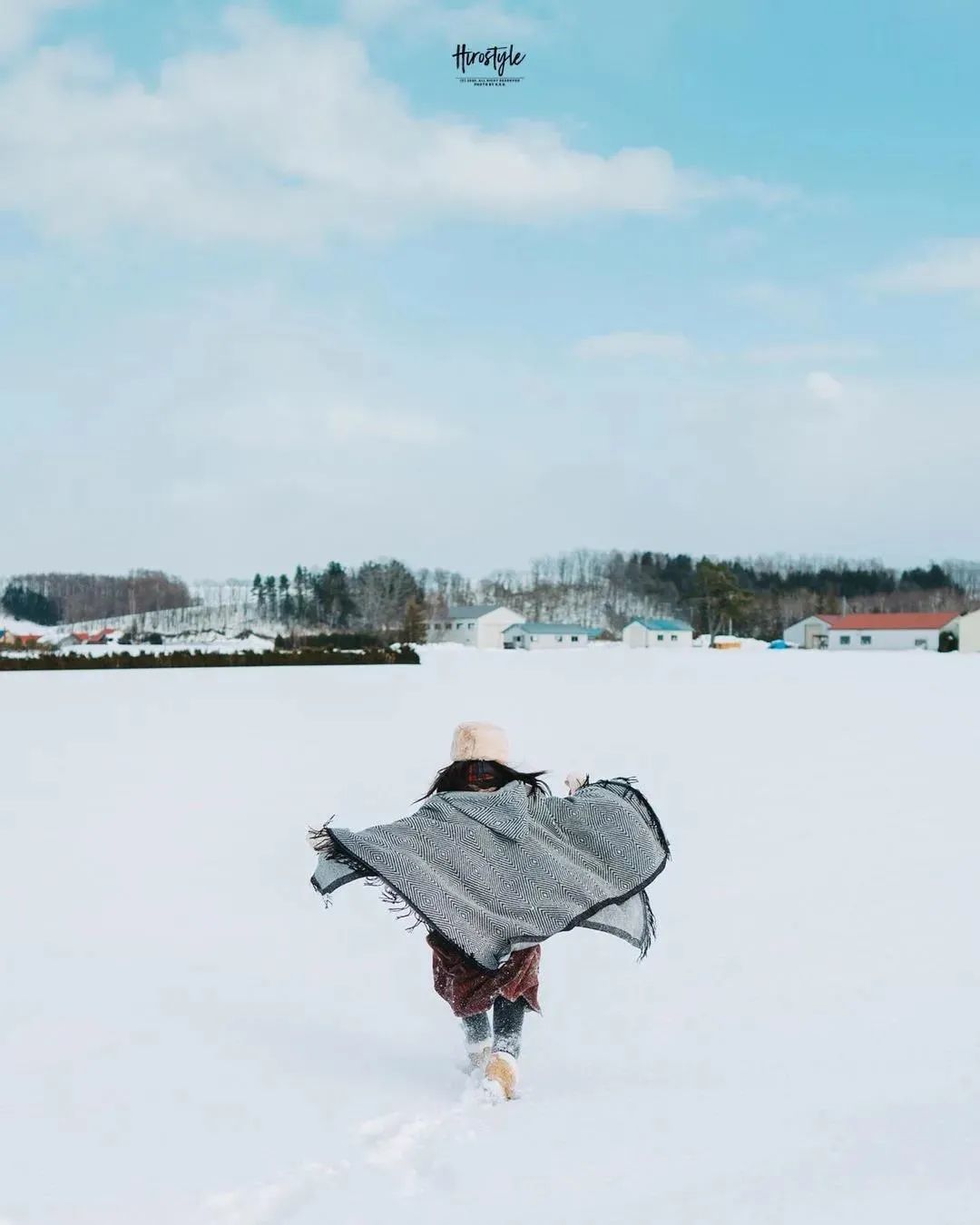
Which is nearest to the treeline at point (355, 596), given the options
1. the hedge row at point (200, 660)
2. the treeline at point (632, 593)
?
the treeline at point (632, 593)

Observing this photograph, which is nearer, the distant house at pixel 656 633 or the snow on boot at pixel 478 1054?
the snow on boot at pixel 478 1054

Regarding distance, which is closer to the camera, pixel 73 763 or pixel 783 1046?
pixel 783 1046

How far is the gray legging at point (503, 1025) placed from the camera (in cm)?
384

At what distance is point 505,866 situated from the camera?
12.4 feet

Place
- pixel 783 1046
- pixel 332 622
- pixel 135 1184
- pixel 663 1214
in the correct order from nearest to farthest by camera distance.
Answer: pixel 663 1214 < pixel 135 1184 < pixel 783 1046 < pixel 332 622

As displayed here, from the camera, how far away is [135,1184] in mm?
3154

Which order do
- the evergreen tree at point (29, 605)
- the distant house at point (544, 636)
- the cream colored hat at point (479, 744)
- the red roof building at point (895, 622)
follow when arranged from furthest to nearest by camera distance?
1. the evergreen tree at point (29, 605)
2. the distant house at point (544, 636)
3. the red roof building at point (895, 622)
4. the cream colored hat at point (479, 744)

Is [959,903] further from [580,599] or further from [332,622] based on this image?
[580,599]

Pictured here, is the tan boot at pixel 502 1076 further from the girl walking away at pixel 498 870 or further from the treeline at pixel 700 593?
the treeline at pixel 700 593

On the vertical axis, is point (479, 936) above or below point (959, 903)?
above

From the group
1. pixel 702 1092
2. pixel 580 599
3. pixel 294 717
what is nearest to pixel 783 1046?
pixel 702 1092

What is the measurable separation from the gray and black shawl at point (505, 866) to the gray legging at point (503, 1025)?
6.8 inches

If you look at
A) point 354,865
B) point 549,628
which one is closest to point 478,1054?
point 354,865

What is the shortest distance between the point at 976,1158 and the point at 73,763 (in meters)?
11.3
